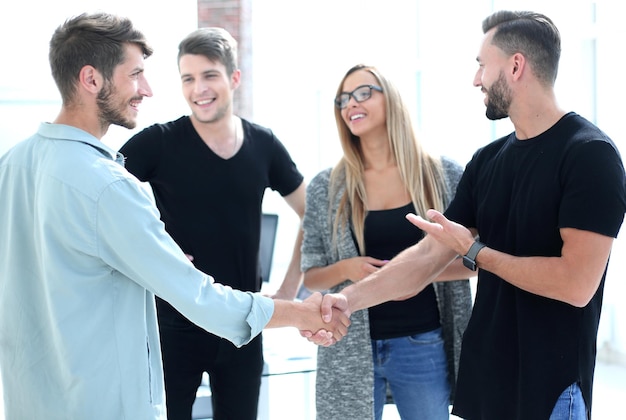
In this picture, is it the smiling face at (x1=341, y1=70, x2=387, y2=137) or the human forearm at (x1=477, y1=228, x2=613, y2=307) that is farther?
the smiling face at (x1=341, y1=70, x2=387, y2=137)

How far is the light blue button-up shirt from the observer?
4.76 ft

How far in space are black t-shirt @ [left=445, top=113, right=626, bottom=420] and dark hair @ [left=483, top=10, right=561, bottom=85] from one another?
15cm

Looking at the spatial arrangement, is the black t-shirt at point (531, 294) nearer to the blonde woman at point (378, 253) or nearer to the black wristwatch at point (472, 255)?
the black wristwatch at point (472, 255)

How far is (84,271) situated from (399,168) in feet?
4.02

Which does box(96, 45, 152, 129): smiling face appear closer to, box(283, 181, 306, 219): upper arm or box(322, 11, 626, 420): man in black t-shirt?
box(322, 11, 626, 420): man in black t-shirt

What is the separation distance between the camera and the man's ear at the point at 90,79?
1.61 metres

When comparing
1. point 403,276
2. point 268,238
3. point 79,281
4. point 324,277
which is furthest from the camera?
point 268,238

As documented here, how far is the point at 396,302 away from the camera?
2309mm

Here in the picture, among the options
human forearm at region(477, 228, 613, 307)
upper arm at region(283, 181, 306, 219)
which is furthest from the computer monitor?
human forearm at region(477, 228, 613, 307)

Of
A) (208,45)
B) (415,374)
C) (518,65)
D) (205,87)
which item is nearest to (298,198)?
(205,87)

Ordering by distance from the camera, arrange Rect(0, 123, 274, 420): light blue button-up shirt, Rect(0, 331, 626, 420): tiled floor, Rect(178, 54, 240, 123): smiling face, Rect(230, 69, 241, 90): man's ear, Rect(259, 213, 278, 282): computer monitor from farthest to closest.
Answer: Rect(259, 213, 278, 282): computer monitor → Rect(0, 331, 626, 420): tiled floor → Rect(230, 69, 241, 90): man's ear → Rect(178, 54, 240, 123): smiling face → Rect(0, 123, 274, 420): light blue button-up shirt

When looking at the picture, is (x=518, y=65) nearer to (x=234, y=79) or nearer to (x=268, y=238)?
(x=234, y=79)

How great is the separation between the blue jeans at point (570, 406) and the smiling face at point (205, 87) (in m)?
1.47

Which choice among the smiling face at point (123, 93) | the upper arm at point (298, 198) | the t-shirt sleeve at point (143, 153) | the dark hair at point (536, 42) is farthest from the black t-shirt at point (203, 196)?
the dark hair at point (536, 42)
